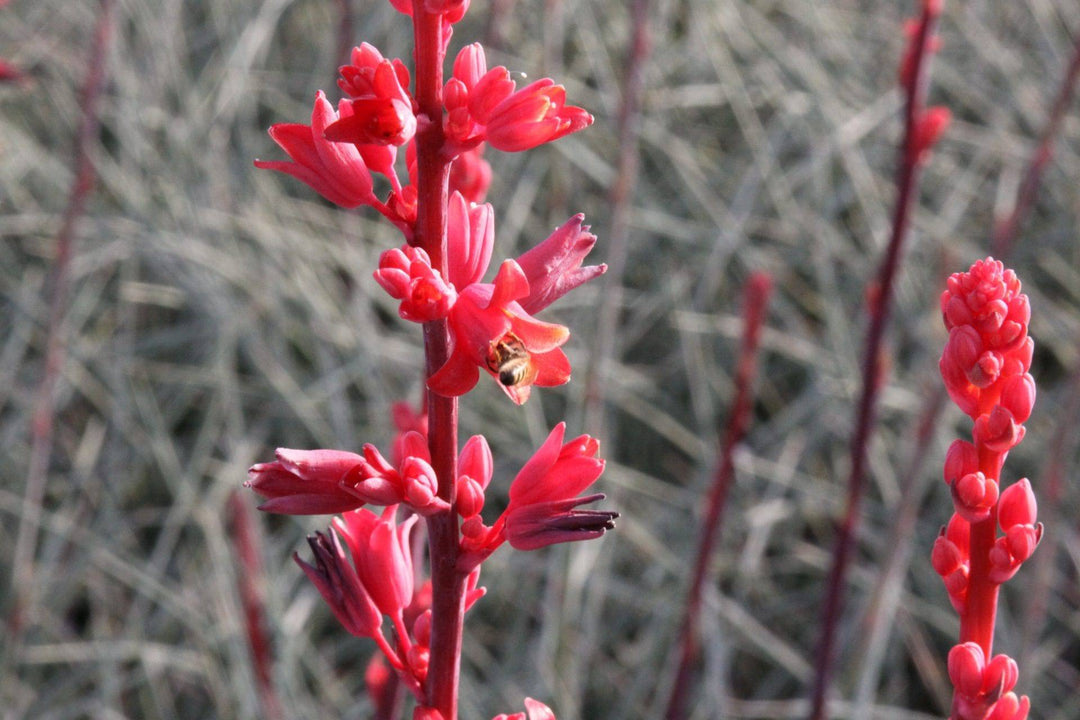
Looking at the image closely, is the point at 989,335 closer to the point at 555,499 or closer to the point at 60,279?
the point at 555,499

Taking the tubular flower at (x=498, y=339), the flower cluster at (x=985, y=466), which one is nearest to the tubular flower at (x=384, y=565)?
the tubular flower at (x=498, y=339)

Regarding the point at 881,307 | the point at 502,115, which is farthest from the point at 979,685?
the point at 881,307

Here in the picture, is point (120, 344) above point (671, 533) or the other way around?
above

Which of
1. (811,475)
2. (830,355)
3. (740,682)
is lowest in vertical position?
(740,682)

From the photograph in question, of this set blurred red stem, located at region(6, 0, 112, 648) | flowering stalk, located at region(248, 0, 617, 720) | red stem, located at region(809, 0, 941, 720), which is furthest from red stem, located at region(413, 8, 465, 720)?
blurred red stem, located at region(6, 0, 112, 648)

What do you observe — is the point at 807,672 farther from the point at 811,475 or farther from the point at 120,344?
the point at 120,344

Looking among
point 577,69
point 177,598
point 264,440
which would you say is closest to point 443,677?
point 177,598

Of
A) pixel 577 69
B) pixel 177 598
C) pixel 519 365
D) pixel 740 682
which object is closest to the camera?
pixel 519 365
